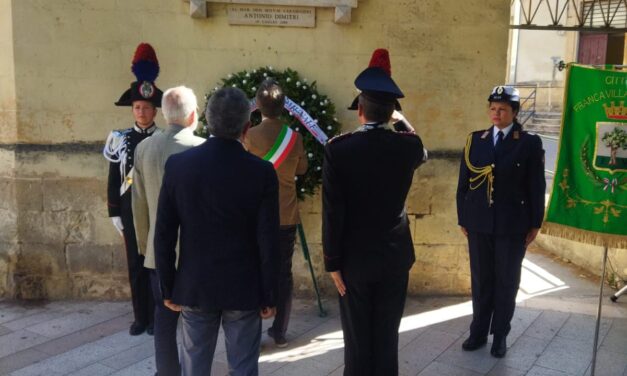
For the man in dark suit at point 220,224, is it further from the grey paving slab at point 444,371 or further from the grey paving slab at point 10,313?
the grey paving slab at point 10,313

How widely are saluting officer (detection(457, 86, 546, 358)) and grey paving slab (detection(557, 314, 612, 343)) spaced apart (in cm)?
80

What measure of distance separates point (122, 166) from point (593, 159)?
334cm

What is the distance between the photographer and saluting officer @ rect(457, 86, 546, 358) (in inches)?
159

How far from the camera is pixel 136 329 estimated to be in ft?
15.0

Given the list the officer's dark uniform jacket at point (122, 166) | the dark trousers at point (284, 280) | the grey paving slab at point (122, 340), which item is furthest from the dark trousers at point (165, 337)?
the officer's dark uniform jacket at point (122, 166)

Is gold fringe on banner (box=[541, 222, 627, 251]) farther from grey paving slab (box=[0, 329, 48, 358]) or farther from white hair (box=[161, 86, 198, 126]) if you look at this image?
grey paving slab (box=[0, 329, 48, 358])

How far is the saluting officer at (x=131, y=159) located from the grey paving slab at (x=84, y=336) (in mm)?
214

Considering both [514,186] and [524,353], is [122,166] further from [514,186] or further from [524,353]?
[524,353]

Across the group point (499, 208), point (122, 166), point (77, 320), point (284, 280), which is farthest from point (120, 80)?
point (499, 208)

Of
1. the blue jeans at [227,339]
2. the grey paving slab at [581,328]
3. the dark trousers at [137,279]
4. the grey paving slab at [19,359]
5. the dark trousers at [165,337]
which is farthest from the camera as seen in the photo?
the grey paving slab at [581,328]

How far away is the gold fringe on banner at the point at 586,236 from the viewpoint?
152 inches

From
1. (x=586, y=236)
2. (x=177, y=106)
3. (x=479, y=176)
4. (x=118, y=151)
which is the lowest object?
(x=586, y=236)

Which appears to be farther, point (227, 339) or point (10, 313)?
point (10, 313)

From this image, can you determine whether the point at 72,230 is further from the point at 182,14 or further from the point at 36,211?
the point at 182,14
